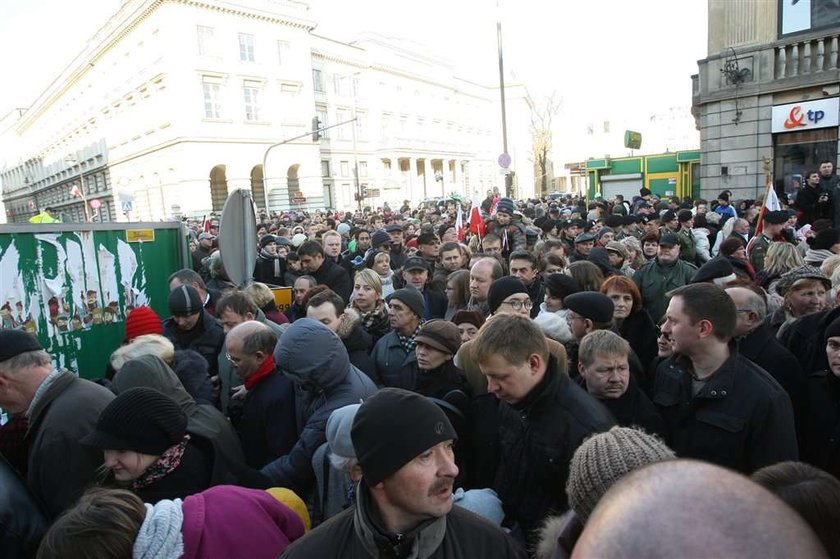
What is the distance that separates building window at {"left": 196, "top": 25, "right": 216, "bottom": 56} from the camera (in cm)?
4412

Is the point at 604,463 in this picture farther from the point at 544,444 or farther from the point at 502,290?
the point at 502,290

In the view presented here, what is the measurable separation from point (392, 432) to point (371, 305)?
3437mm

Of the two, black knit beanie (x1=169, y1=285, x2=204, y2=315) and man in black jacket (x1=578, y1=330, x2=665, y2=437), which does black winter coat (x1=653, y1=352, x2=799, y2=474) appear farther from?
black knit beanie (x1=169, y1=285, x2=204, y2=315)

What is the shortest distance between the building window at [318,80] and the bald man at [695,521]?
62756mm

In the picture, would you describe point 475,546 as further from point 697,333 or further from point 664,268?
point 664,268

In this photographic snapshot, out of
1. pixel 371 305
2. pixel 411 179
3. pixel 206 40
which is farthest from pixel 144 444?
pixel 411 179

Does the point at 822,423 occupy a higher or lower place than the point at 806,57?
lower

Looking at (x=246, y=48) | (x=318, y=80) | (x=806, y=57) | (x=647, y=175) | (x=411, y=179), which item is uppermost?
(x=246, y=48)

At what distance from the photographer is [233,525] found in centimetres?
197

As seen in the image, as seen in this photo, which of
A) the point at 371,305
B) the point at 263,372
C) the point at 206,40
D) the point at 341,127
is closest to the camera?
the point at 263,372

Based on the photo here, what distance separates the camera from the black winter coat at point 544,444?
2.29m

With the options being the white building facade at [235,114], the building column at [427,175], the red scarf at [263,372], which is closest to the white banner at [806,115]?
the red scarf at [263,372]

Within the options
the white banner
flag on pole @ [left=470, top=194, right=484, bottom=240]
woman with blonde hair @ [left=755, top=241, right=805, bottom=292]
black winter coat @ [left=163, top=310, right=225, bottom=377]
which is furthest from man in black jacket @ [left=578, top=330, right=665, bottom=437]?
the white banner

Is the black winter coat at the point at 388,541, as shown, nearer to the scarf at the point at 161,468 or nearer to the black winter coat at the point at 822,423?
the scarf at the point at 161,468
